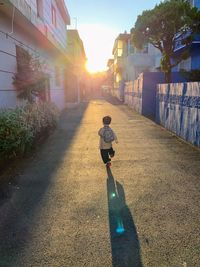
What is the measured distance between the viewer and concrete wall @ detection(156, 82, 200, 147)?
6.41 metres

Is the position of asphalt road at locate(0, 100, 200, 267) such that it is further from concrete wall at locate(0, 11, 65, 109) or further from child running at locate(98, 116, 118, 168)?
concrete wall at locate(0, 11, 65, 109)

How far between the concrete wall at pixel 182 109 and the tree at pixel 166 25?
9.91ft

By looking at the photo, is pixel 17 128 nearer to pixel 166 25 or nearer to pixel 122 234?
pixel 122 234

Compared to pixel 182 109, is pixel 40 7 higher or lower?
higher

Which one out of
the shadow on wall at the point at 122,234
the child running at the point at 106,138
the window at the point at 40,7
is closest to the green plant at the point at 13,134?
the child running at the point at 106,138

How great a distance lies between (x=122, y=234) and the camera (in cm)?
274

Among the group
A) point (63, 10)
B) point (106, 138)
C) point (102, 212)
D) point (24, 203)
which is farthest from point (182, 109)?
point (63, 10)

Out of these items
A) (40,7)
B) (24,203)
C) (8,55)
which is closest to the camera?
(24,203)

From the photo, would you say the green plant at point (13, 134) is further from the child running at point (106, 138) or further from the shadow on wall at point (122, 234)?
the shadow on wall at point (122, 234)

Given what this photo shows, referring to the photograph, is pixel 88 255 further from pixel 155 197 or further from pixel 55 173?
pixel 55 173

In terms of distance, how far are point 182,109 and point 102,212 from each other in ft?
17.4

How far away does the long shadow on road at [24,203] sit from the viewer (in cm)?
255

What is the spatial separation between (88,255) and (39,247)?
0.56 meters

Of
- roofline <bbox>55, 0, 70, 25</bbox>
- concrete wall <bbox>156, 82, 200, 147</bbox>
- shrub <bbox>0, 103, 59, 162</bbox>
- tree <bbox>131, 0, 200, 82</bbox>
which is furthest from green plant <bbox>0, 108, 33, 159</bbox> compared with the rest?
roofline <bbox>55, 0, 70, 25</bbox>
